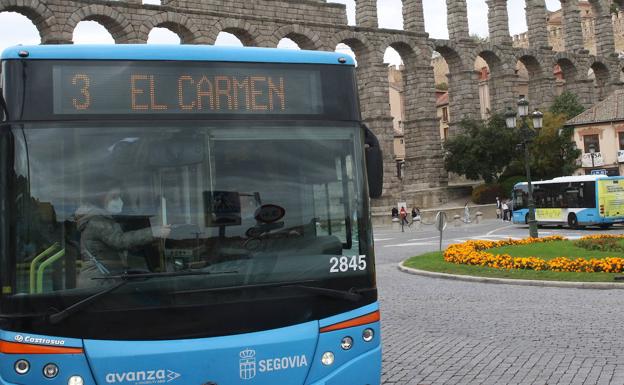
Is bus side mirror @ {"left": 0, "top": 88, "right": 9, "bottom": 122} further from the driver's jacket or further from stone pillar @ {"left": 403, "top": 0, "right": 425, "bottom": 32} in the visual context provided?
stone pillar @ {"left": 403, "top": 0, "right": 425, "bottom": 32}

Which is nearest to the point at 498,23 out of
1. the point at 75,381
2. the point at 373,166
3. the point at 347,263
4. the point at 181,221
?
the point at 373,166

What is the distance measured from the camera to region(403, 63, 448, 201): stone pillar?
53125 millimetres

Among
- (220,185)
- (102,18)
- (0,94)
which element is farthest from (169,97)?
(102,18)

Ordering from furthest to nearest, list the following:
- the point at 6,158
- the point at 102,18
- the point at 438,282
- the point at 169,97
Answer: the point at 102,18
the point at 438,282
the point at 169,97
the point at 6,158

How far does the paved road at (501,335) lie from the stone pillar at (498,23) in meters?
47.9

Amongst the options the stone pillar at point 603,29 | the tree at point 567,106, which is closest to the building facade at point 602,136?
the tree at point 567,106

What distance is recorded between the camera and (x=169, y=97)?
5.14 meters

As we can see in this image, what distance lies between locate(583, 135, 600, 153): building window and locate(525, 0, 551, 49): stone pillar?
11.9m

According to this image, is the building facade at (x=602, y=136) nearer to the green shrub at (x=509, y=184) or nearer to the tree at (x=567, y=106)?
the tree at (x=567, y=106)

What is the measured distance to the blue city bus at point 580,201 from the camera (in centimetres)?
3509

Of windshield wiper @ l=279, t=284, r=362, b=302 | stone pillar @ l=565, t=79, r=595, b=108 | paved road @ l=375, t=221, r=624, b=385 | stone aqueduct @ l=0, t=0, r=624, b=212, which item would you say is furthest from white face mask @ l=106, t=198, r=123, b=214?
stone pillar @ l=565, t=79, r=595, b=108

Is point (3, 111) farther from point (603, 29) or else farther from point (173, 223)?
point (603, 29)

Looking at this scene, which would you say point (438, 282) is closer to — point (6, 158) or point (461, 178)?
point (6, 158)

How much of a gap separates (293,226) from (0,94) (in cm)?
206
